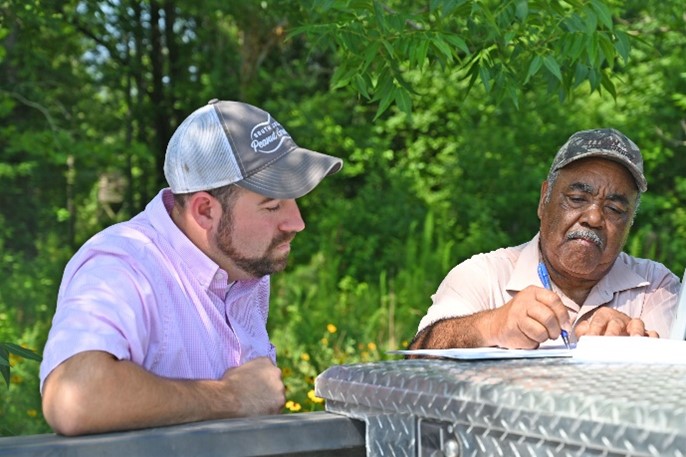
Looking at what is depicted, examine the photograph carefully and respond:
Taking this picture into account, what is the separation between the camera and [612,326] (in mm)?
2641

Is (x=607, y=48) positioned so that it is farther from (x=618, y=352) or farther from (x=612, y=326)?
(x=618, y=352)

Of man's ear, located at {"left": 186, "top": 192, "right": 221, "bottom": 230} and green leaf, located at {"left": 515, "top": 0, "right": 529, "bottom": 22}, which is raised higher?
green leaf, located at {"left": 515, "top": 0, "right": 529, "bottom": 22}

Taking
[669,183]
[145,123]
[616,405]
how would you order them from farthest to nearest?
[145,123]
[669,183]
[616,405]

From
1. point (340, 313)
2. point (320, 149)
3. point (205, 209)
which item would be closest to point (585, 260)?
point (205, 209)

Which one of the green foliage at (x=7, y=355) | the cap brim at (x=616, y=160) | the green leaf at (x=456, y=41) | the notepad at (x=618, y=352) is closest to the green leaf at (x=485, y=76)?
the green leaf at (x=456, y=41)

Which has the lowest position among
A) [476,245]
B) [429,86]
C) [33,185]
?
[476,245]

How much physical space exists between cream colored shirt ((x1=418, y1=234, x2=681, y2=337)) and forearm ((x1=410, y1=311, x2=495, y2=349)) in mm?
92

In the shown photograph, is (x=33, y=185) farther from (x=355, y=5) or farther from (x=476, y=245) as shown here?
(x=355, y=5)

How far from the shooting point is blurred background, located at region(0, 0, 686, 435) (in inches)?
353

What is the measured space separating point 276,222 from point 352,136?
10151 mm

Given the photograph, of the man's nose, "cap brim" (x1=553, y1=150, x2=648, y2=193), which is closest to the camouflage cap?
"cap brim" (x1=553, y1=150, x2=648, y2=193)

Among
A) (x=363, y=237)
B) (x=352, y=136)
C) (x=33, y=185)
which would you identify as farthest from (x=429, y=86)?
(x=33, y=185)

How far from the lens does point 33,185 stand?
12391 millimetres

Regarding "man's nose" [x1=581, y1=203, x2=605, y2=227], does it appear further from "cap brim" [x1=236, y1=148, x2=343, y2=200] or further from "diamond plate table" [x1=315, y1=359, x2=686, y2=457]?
"diamond plate table" [x1=315, y1=359, x2=686, y2=457]
